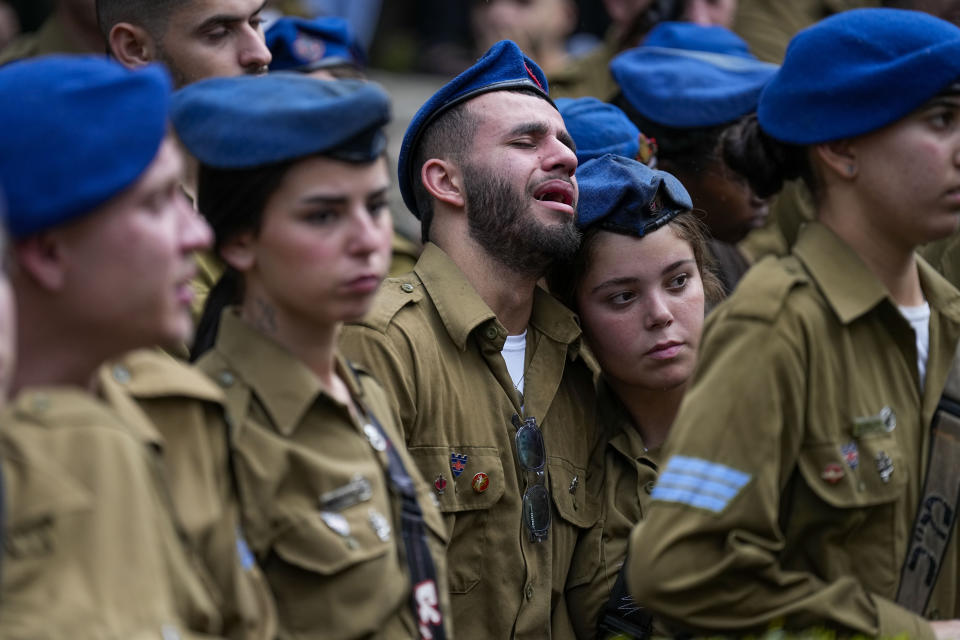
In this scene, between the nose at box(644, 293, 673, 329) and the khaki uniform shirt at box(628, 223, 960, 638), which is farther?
the nose at box(644, 293, 673, 329)

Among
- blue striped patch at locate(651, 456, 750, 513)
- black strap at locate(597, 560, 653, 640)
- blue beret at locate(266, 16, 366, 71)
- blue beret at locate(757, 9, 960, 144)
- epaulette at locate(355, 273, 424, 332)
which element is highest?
blue beret at locate(757, 9, 960, 144)

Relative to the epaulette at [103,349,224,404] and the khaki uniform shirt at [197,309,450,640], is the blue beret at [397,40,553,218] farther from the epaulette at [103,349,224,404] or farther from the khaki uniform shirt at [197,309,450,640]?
the epaulette at [103,349,224,404]

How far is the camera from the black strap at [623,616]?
400 cm

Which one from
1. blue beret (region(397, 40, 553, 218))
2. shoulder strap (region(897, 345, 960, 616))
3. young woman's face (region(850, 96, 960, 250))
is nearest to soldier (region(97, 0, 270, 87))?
blue beret (region(397, 40, 553, 218))

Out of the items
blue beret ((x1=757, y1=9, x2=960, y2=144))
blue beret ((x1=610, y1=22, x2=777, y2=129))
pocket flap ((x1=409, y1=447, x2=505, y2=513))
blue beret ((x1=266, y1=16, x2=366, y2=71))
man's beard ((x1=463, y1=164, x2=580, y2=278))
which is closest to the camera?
blue beret ((x1=757, y1=9, x2=960, y2=144))

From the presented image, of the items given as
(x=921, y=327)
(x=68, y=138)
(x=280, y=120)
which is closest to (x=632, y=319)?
(x=921, y=327)

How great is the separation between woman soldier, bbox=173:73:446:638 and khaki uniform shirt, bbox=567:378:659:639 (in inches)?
43.7

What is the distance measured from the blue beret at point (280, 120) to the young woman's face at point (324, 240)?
0.06 m

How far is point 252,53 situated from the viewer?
4645 mm

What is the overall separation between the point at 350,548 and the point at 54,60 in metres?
1.22

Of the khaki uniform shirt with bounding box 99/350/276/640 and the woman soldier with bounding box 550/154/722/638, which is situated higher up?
the khaki uniform shirt with bounding box 99/350/276/640

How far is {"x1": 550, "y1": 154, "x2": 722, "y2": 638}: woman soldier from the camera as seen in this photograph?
428 centimetres

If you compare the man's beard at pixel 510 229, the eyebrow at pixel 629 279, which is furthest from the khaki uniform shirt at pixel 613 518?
the man's beard at pixel 510 229

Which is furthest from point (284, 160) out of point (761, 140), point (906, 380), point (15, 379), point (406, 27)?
point (406, 27)
